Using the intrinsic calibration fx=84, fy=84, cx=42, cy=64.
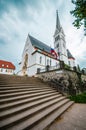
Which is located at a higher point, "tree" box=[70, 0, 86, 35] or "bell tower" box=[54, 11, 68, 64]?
"bell tower" box=[54, 11, 68, 64]

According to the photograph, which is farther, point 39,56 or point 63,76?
point 39,56

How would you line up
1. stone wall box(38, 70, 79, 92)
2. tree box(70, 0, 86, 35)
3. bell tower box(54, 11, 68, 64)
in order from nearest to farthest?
tree box(70, 0, 86, 35) → stone wall box(38, 70, 79, 92) → bell tower box(54, 11, 68, 64)

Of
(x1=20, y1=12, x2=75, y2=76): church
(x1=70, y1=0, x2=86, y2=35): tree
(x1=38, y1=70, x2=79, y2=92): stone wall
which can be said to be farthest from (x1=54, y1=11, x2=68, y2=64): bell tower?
(x1=70, y1=0, x2=86, y2=35): tree

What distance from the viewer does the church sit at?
66.7 feet

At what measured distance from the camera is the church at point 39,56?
20344 mm

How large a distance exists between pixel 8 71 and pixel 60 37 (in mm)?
27763

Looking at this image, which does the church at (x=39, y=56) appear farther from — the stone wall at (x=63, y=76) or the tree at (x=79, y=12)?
the tree at (x=79, y=12)

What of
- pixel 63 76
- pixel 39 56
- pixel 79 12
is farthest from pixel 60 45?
pixel 79 12

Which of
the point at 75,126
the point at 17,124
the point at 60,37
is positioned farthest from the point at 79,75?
the point at 60,37

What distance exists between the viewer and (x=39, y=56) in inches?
830

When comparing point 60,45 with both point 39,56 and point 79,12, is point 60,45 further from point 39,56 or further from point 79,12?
point 79,12

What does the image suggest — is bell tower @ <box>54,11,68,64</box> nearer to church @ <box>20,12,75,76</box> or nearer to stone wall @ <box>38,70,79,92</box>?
church @ <box>20,12,75,76</box>

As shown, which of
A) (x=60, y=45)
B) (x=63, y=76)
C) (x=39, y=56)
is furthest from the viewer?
(x=60, y=45)

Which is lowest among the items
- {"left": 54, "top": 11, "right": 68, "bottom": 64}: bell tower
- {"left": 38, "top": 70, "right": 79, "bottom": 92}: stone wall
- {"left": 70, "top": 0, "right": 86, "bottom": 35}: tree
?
{"left": 38, "top": 70, "right": 79, "bottom": 92}: stone wall
